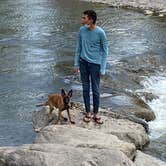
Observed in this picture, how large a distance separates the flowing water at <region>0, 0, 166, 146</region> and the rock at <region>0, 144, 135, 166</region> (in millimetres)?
2529

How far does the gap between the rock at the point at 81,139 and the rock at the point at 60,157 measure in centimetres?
62

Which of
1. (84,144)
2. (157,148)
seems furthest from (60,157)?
(157,148)

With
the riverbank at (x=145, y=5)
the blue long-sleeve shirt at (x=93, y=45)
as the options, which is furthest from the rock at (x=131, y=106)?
the riverbank at (x=145, y=5)

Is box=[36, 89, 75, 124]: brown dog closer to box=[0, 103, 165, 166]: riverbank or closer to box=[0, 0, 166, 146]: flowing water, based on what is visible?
box=[0, 103, 165, 166]: riverbank

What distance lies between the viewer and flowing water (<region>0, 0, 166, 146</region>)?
12.1 metres

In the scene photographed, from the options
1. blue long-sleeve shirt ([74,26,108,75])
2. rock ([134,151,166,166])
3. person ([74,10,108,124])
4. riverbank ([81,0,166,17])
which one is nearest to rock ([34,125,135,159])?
rock ([134,151,166,166])

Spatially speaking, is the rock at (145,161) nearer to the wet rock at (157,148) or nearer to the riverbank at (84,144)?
the riverbank at (84,144)

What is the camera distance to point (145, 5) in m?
31.8

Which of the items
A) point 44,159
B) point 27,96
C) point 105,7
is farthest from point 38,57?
point 105,7

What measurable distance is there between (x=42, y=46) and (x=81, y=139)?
1145cm

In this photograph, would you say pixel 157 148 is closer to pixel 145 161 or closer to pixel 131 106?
pixel 145 161

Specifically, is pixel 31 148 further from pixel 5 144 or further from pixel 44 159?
pixel 5 144

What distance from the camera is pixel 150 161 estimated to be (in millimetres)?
8336

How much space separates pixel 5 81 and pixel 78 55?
18.4 ft
